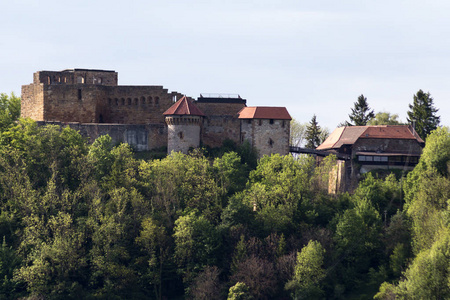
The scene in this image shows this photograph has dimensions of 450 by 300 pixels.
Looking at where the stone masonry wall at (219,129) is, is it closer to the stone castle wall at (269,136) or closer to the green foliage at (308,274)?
the stone castle wall at (269,136)

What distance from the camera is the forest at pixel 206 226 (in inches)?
2884

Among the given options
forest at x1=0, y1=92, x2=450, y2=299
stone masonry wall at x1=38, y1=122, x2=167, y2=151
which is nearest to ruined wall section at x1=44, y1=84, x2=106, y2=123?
stone masonry wall at x1=38, y1=122, x2=167, y2=151

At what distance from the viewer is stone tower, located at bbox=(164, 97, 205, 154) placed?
281ft

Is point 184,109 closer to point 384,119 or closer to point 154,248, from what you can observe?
point 154,248

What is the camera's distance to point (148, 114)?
9131 centimetres

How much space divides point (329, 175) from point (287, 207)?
914cm

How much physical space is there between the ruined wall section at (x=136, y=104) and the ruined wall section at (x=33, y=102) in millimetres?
5836

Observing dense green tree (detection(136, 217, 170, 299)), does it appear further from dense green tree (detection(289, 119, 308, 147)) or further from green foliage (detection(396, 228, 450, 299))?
dense green tree (detection(289, 119, 308, 147))

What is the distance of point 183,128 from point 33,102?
681 inches

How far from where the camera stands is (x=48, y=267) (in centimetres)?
7338

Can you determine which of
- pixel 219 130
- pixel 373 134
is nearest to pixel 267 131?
pixel 219 130

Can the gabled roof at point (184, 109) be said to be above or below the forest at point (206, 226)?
above

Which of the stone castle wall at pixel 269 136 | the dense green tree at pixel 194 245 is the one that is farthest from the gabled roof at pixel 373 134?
the dense green tree at pixel 194 245

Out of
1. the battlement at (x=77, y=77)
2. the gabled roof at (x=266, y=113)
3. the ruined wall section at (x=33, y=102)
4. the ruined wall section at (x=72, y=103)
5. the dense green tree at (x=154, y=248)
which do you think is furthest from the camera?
the battlement at (x=77, y=77)
